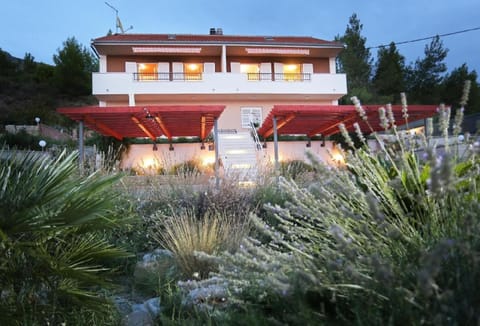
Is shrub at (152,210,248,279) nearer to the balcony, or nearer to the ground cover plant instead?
the ground cover plant

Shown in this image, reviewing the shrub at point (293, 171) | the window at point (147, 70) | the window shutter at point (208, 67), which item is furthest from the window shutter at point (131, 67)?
the shrub at point (293, 171)

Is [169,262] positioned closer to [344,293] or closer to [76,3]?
[344,293]

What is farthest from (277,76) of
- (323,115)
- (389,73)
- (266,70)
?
(389,73)

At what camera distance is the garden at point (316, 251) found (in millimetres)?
1234

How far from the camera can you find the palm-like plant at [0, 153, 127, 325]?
67.6 inches

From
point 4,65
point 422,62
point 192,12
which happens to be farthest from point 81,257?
point 192,12

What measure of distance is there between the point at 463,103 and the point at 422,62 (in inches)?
1445

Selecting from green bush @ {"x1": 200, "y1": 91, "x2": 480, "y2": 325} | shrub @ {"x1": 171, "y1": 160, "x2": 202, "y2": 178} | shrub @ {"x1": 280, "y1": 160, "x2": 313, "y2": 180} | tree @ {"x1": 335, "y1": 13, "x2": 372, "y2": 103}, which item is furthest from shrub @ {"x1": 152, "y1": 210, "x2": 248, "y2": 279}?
tree @ {"x1": 335, "y1": 13, "x2": 372, "y2": 103}

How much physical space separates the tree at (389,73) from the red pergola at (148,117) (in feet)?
70.7

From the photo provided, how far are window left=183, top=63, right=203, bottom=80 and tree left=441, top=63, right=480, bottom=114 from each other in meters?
21.6

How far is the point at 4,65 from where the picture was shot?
37031 millimetres

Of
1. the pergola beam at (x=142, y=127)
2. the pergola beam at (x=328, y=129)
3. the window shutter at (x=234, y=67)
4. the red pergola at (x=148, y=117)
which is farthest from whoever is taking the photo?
the window shutter at (x=234, y=67)

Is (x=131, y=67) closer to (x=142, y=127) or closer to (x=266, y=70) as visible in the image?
(x=142, y=127)

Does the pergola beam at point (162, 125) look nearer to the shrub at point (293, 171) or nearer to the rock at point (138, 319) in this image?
the shrub at point (293, 171)
